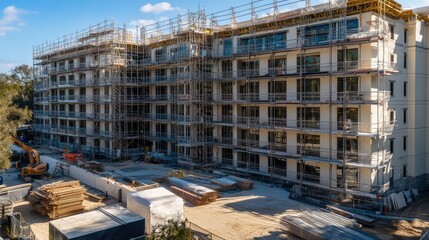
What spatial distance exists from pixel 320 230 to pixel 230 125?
1677 centimetres

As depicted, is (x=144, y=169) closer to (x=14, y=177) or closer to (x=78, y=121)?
(x=14, y=177)

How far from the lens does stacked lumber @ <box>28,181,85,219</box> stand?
70.9 ft

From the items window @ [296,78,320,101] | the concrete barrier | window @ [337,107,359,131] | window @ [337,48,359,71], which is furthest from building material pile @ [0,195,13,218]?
window @ [337,48,359,71]

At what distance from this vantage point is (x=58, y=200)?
21.7m

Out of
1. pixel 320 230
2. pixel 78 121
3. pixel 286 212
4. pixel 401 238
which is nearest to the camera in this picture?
pixel 320 230

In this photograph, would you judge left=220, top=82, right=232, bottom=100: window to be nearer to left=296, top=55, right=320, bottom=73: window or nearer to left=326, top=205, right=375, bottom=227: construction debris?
left=296, top=55, right=320, bottom=73: window

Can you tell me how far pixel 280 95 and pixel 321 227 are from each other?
14047 mm

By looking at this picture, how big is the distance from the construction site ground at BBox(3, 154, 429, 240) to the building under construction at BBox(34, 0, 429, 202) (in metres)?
2.91

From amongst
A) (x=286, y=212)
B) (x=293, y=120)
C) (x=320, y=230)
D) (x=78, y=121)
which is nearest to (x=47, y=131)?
(x=78, y=121)

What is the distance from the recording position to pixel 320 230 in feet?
57.0

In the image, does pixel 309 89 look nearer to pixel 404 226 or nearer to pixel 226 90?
pixel 226 90

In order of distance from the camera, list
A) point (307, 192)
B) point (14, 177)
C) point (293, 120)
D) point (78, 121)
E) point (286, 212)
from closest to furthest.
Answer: point (286, 212), point (307, 192), point (293, 120), point (14, 177), point (78, 121)

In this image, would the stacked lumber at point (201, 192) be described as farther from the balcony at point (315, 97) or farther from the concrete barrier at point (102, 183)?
the balcony at point (315, 97)

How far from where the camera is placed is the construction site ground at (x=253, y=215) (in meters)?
19.6
